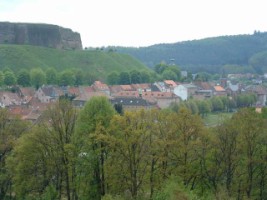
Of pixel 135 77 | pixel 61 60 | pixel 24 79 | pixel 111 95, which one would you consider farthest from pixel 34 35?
pixel 111 95

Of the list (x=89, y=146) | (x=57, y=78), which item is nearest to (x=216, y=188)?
(x=89, y=146)

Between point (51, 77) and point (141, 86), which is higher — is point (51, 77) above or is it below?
above

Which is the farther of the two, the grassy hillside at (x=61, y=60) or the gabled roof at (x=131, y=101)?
the grassy hillside at (x=61, y=60)

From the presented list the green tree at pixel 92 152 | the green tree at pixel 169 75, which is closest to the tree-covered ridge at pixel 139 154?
the green tree at pixel 92 152

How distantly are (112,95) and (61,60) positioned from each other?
43.1 metres

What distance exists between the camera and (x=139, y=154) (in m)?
27.5

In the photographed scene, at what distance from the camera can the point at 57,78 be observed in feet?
381

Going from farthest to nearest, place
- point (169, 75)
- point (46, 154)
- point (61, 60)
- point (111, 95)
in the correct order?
point (169, 75), point (61, 60), point (111, 95), point (46, 154)

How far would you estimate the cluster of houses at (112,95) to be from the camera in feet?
270

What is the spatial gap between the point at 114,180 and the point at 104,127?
3.42m

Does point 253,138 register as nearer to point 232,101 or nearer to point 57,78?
point 232,101

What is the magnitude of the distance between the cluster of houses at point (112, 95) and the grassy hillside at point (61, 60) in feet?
83.1

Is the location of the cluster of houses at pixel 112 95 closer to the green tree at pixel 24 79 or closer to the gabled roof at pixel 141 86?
the gabled roof at pixel 141 86

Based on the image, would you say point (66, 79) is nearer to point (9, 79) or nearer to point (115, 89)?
point (115, 89)
